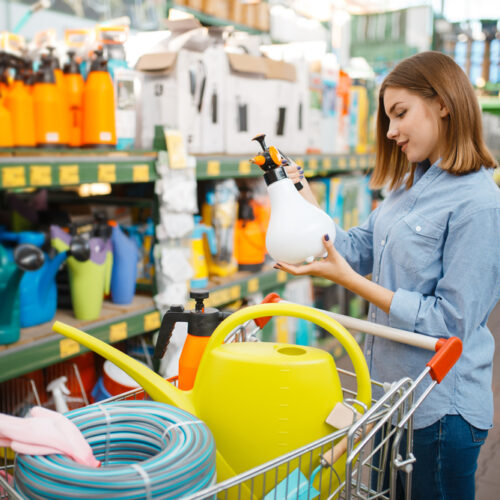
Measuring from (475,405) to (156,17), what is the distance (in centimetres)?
415

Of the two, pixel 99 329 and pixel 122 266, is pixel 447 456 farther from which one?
pixel 122 266

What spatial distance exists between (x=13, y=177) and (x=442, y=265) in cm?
112

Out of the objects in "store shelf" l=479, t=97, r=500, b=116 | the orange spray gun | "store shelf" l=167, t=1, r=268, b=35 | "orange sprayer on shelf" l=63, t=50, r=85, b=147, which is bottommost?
the orange spray gun

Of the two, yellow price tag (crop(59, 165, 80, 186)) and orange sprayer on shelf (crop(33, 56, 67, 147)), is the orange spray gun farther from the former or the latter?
orange sprayer on shelf (crop(33, 56, 67, 147))

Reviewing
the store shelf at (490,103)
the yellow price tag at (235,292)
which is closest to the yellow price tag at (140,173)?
the yellow price tag at (235,292)

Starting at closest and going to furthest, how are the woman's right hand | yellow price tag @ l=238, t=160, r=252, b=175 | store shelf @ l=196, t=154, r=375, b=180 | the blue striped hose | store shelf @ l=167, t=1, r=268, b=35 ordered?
the blue striped hose → the woman's right hand → store shelf @ l=196, t=154, r=375, b=180 → yellow price tag @ l=238, t=160, r=252, b=175 → store shelf @ l=167, t=1, r=268, b=35

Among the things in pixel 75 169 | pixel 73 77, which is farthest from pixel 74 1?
pixel 75 169

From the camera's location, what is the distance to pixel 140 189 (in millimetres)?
2592

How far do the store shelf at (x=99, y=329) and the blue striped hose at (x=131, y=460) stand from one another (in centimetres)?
93

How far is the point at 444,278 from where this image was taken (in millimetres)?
1153

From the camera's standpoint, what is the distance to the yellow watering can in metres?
0.84

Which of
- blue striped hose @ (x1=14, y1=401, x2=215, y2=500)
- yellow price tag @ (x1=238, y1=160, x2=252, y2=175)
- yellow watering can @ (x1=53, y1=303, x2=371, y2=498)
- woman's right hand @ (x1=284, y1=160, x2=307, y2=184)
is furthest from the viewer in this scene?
yellow price tag @ (x1=238, y1=160, x2=252, y2=175)

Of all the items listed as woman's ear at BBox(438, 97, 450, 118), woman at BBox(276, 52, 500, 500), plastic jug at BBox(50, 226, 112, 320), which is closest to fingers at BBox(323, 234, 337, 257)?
woman at BBox(276, 52, 500, 500)

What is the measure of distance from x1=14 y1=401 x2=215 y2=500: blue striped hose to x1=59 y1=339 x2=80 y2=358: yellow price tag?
1.00 m
